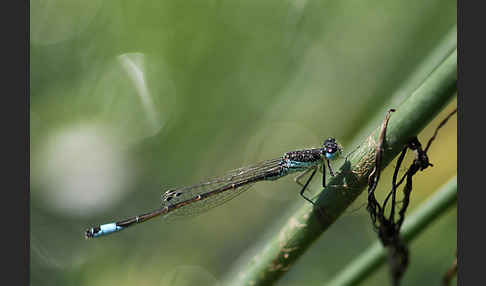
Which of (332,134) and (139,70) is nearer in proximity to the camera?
(139,70)

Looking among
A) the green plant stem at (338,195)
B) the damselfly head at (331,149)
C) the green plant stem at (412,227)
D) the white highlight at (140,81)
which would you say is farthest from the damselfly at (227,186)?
the green plant stem at (338,195)

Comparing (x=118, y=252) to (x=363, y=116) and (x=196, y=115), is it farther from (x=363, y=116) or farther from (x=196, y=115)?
(x=363, y=116)

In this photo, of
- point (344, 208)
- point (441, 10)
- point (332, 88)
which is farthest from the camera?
point (332, 88)

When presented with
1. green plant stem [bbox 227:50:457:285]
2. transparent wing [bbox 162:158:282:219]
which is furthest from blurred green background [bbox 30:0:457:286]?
green plant stem [bbox 227:50:457:285]

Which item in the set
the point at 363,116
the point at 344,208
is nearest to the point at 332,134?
the point at 363,116

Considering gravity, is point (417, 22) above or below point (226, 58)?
below

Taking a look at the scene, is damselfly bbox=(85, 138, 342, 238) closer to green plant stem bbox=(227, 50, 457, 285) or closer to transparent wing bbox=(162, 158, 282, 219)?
transparent wing bbox=(162, 158, 282, 219)

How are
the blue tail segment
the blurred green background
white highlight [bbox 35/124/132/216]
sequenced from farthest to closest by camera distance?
1. the blue tail segment
2. white highlight [bbox 35/124/132/216]
3. the blurred green background

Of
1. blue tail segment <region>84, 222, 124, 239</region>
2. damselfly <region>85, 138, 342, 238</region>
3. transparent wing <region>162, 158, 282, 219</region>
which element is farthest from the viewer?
transparent wing <region>162, 158, 282, 219</region>

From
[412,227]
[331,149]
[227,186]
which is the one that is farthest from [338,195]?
[227,186]
